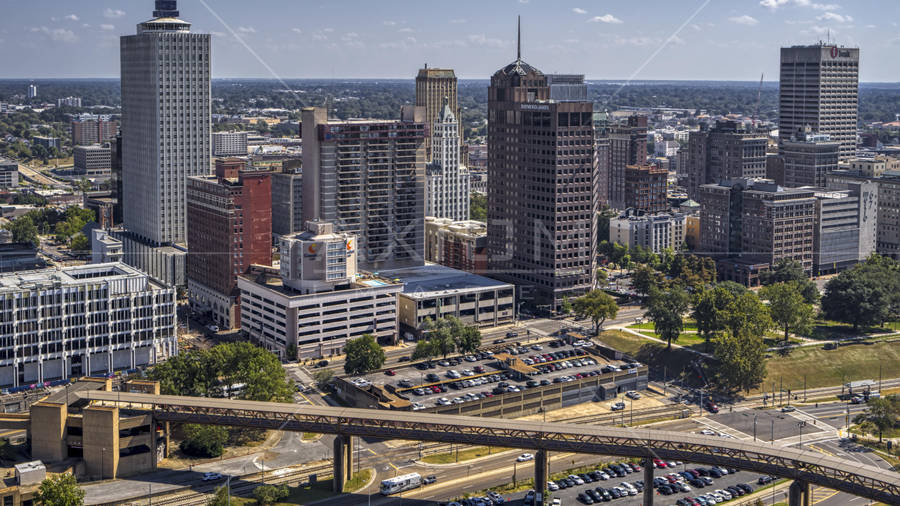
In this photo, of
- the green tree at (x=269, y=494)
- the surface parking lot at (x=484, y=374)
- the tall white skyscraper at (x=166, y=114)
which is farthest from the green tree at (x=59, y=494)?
the tall white skyscraper at (x=166, y=114)

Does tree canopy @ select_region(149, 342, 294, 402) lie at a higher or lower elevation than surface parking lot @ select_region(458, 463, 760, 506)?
higher

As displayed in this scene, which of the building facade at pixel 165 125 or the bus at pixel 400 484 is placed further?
the building facade at pixel 165 125

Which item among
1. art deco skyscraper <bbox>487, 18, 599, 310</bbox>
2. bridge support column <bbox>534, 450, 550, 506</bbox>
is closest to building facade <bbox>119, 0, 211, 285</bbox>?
art deco skyscraper <bbox>487, 18, 599, 310</bbox>

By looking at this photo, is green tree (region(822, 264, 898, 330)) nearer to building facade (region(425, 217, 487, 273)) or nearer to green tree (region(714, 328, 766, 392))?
green tree (region(714, 328, 766, 392))

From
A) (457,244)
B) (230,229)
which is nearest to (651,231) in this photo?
(457,244)

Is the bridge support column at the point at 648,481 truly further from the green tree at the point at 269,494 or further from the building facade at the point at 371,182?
the building facade at the point at 371,182

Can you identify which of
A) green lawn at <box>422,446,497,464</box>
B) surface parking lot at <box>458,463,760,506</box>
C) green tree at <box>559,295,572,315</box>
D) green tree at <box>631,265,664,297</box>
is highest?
green tree at <box>631,265,664,297</box>
